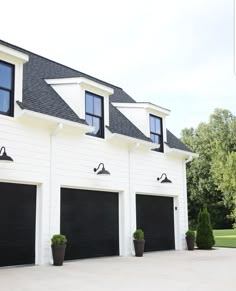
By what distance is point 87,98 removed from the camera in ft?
47.2

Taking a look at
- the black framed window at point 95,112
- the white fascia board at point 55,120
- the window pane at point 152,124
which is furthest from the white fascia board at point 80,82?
the window pane at point 152,124

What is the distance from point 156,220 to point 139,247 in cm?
238

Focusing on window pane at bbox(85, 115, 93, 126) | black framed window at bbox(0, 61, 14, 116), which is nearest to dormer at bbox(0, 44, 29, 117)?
black framed window at bbox(0, 61, 14, 116)

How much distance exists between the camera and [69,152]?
43.2ft

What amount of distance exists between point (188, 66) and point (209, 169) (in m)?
27.8

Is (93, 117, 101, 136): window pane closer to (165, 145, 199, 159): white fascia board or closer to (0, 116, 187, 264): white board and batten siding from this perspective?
(0, 116, 187, 264): white board and batten siding

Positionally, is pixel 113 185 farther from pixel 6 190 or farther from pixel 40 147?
pixel 6 190

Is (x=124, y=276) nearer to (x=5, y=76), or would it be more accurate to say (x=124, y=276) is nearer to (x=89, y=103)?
(x=5, y=76)

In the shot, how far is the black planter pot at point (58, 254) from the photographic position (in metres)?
11.8

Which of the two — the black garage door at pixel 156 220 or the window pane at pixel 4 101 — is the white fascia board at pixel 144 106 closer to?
the black garage door at pixel 156 220

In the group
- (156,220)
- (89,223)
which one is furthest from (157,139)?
(89,223)

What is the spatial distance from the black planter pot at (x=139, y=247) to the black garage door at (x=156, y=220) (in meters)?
1.11

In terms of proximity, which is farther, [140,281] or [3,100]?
[3,100]

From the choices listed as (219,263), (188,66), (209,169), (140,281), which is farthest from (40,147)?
(209,169)
